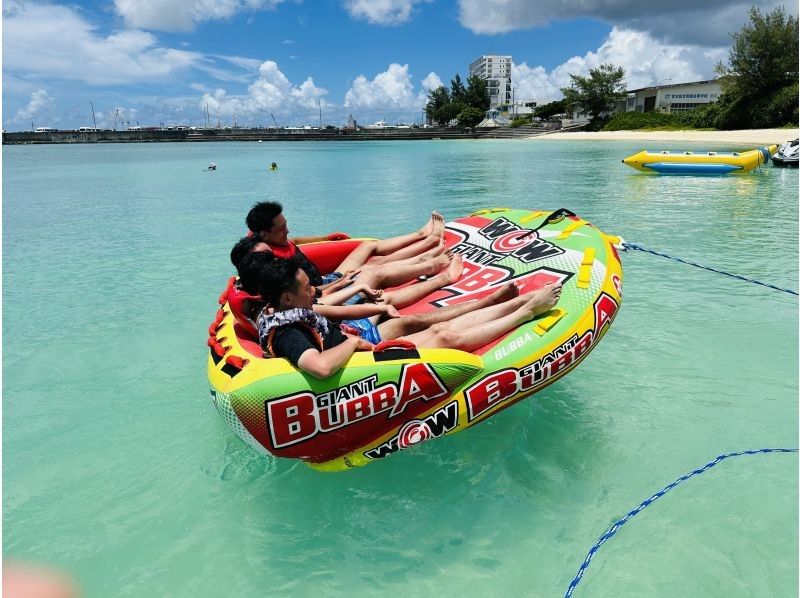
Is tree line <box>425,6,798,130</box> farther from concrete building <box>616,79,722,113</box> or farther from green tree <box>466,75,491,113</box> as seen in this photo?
green tree <box>466,75,491,113</box>

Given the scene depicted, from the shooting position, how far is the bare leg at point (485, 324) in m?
2.80

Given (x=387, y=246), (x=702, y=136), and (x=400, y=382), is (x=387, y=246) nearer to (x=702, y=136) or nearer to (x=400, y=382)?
(x=400, y=382)

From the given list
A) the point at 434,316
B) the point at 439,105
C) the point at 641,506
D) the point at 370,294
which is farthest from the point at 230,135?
the point at 641,506

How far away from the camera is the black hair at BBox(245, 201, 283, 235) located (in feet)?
10.4

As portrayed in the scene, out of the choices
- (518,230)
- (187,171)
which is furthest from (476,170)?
(518,230)

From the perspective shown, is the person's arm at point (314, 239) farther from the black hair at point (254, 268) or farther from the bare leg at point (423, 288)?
the black hair at point (254, 268)

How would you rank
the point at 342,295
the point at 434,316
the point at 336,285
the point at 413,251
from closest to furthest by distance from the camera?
the point at 434,316 < the point at 342,295 < the point at 336,285 < the point at 413,251

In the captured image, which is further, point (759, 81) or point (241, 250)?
point (759, 81)

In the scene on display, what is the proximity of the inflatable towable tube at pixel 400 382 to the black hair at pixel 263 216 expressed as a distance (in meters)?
0.39

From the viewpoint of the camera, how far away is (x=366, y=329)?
291 cm

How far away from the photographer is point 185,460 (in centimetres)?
300

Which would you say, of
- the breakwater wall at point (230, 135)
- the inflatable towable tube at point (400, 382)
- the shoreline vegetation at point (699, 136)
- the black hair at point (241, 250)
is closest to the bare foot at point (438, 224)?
the inflatable towable tube at point (400, 382)

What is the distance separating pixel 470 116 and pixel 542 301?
2480 inches

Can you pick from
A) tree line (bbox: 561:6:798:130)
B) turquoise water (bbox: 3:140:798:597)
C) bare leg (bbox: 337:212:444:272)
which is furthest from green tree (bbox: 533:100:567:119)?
bare leg (bbox: 337:212:444:272)
